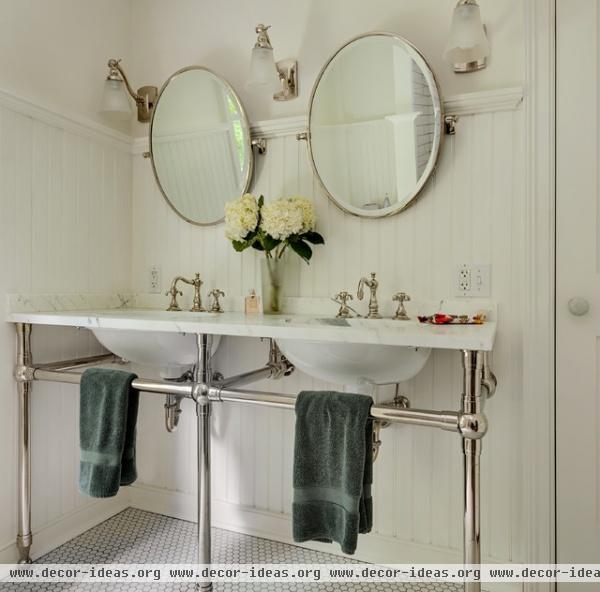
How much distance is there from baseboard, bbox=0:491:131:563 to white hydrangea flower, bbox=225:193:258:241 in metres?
1.20

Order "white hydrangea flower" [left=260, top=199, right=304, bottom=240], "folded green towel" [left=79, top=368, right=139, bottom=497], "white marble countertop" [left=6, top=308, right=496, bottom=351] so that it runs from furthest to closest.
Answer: "white hydrangea flower" [left=260, top=199, right=304, bottom=240]
"folded green towel" [left=79, top=368, right=139, bottom=497]
"white marble countertop" [left=6, top=308, right=496, bottom=351]

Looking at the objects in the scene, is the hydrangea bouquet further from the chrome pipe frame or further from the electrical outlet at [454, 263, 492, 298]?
the electrical outlet at [454, 263, 492, 298]

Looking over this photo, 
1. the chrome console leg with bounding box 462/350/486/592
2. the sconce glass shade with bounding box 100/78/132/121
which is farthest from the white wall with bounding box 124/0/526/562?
the chrome console leg with bounding box 462/350/486/592

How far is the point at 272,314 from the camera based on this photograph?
1678 mm

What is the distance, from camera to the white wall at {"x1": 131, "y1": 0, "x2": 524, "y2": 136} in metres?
1.48

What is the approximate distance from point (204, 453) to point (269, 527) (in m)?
0.55

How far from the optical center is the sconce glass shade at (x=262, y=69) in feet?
5.34

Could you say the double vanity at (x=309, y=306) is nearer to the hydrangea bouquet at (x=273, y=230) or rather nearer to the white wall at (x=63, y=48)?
the hydrangea bouquet at (x=273, y=230)

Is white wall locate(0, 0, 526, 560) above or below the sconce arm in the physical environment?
below

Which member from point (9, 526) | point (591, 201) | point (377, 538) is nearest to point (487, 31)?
point (591, 201)

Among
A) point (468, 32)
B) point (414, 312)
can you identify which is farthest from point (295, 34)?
point (414, 312)

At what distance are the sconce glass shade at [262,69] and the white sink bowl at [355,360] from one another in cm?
91

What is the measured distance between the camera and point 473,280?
1495 mm

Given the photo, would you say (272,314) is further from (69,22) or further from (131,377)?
(69,22)
